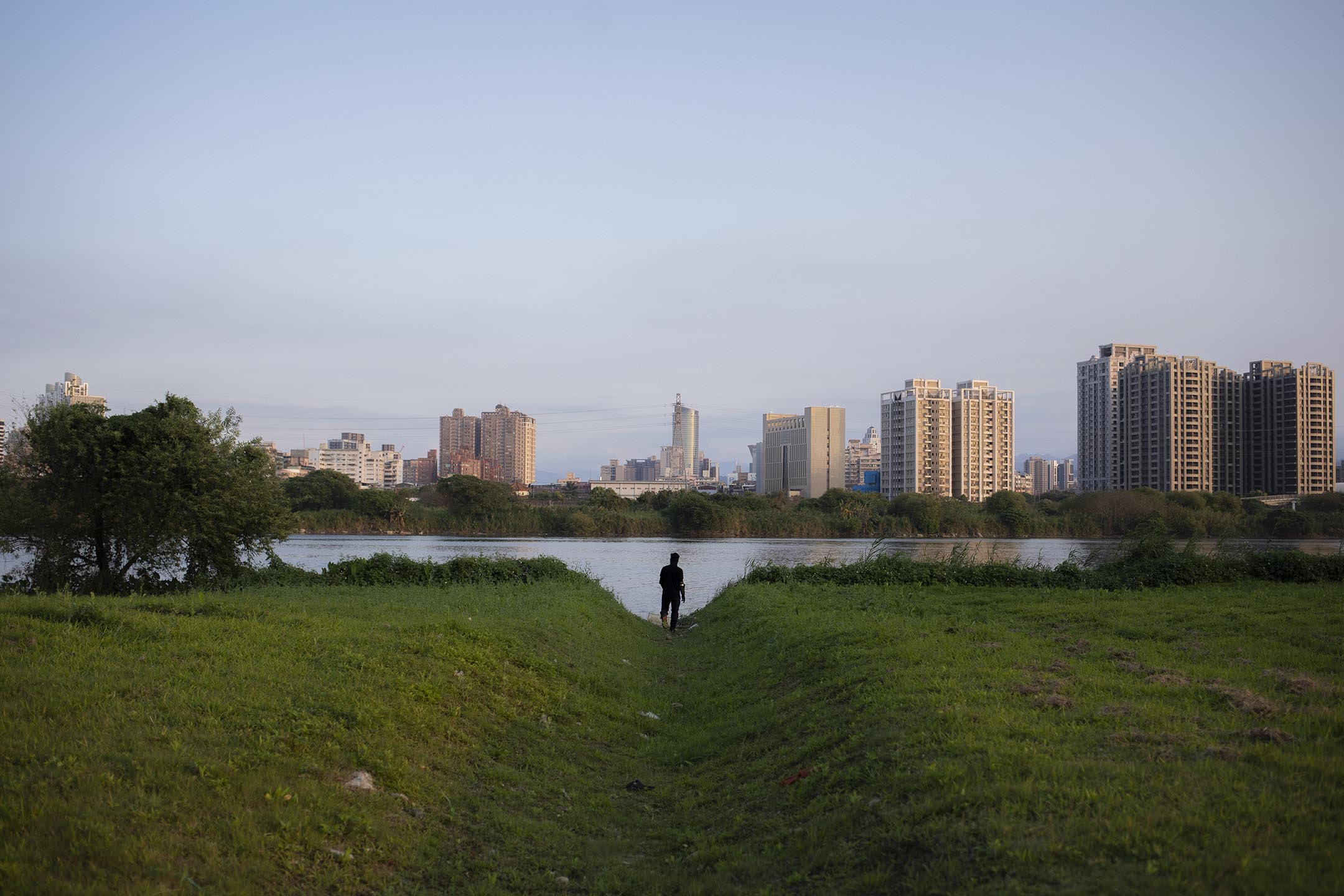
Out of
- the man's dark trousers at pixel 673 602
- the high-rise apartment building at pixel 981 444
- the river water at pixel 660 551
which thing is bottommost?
the river water at pixel 660 551

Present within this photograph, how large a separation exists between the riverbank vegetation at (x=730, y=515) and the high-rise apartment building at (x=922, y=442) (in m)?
47.0

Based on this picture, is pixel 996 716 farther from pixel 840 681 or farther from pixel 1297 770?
pixel 840 681

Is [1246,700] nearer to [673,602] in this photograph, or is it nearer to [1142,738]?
[1142,738]

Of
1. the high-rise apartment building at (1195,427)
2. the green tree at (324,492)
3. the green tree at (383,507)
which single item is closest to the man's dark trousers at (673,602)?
the green tree at (383,507)

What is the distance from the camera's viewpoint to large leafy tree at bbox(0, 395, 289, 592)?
76.7 ft

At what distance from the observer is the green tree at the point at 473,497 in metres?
95.8


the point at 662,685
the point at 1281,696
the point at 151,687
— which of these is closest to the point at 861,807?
the point at 1281,696

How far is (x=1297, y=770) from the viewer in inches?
253

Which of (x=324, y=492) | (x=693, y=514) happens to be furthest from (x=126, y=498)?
(x=324, y=492)

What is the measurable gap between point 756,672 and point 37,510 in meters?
20.7

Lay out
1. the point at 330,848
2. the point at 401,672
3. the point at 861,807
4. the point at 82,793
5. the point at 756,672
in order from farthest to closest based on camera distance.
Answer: the point at 756,672 → the point at 401,672 → the point at 861,807 → the point at 330,848 → the point at 82,793

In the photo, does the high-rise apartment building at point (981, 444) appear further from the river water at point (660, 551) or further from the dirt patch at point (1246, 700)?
the dirt patch at point (1246, 700)

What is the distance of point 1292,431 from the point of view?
113 meters

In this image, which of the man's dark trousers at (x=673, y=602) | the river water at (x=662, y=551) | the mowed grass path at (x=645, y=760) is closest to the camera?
the mowed grass path at (x=645, y=760)
